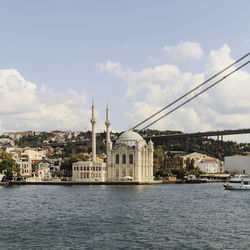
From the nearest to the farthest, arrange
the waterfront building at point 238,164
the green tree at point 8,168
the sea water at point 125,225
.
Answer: the sea water at point 125,225
the green tree at point 8,168
the waterfront building at point 238,164

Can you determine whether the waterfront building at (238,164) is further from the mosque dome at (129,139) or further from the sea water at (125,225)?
the sea water at (125,225)

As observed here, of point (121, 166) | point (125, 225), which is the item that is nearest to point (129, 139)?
point (121, 166)

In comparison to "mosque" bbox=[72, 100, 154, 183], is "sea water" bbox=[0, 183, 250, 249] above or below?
below

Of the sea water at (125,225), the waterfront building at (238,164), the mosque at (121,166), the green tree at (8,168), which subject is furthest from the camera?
the waterfront building at (238,164)

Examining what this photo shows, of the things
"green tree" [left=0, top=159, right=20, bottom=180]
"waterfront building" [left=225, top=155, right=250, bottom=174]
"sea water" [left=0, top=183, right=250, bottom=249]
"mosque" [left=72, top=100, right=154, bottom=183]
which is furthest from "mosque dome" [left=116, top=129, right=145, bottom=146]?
"waterfront building" [left=225, top=155, right=250, bottom=174]

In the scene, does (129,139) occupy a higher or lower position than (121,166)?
higher

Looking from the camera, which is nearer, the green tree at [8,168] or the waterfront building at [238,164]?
the green tree at [8,168]

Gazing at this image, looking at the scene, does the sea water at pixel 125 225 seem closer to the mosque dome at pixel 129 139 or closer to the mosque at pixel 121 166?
the mosque at pixel 121 166

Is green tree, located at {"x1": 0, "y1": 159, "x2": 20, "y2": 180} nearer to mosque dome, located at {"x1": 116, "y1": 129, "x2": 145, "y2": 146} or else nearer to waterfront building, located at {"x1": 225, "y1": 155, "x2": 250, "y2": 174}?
mosque dome, located at {"x1": 116, "y1": 129, "x2": 145, "y2": 146}

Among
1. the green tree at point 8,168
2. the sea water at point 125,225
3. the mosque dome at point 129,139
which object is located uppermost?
the mosque dome at point 129,139

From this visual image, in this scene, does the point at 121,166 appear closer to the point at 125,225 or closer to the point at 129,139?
the point at 129,139

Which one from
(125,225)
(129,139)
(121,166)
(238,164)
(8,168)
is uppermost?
(129,139)

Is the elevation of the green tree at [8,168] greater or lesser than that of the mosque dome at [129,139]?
lesser

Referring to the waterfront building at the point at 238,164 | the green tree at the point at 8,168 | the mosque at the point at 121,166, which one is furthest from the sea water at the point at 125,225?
the waterfront building at the point at 238,164
